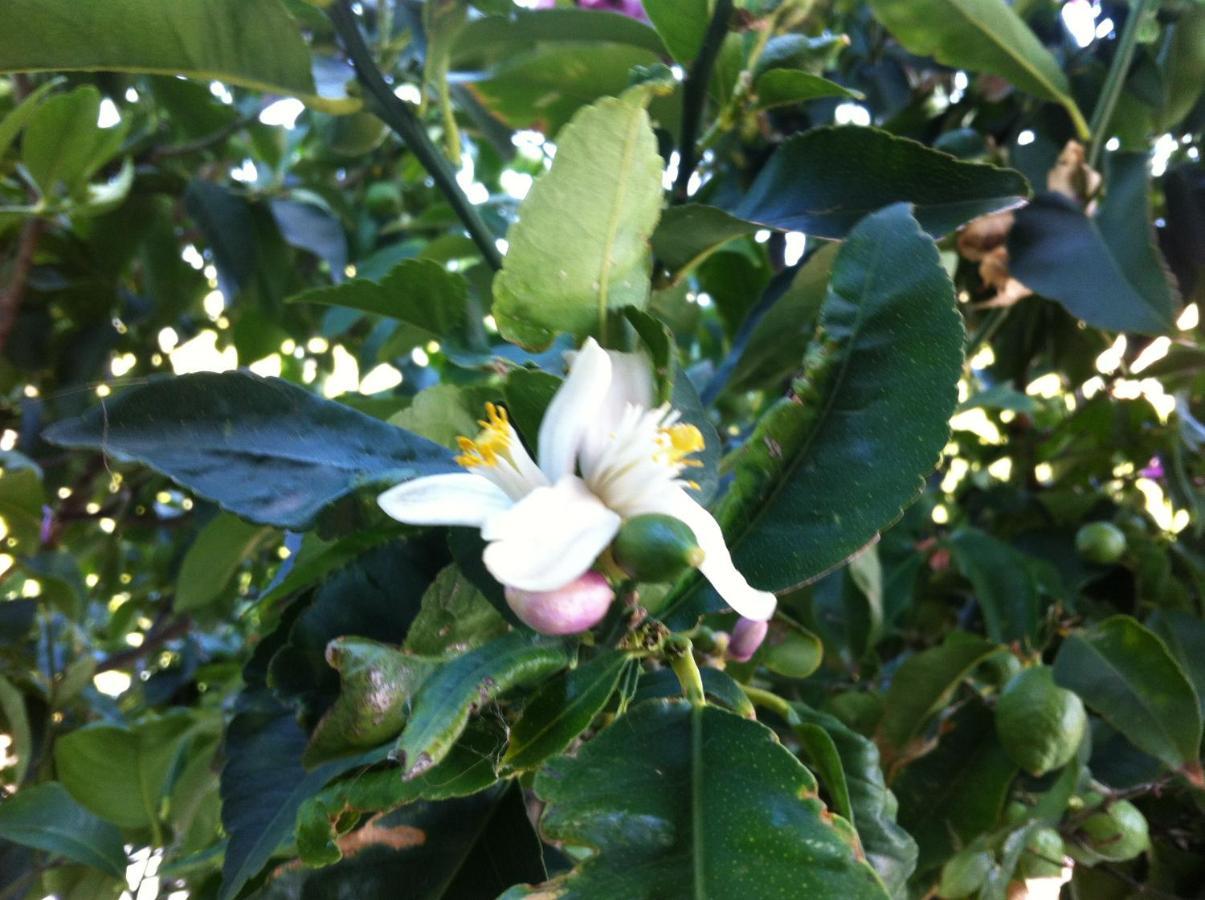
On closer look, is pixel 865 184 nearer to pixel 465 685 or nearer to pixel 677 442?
pixel 677 442

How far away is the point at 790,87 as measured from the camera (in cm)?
52

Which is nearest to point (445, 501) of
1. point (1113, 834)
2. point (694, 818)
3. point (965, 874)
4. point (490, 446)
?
point (490, 446)

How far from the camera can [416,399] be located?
17.6 inches

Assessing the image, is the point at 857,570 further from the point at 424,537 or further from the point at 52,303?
the point at 52,303

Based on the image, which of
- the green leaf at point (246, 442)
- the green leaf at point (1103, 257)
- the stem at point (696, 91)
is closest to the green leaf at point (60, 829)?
the green leaf at point (246, 442)

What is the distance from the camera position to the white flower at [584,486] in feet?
0.99

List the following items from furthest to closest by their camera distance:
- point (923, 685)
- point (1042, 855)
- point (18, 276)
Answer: point (18, 276) < point (923, 685) < point (1042, 855)

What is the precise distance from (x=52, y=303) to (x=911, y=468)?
38.6 inches

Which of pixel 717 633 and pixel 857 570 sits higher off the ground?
pixel 717 633

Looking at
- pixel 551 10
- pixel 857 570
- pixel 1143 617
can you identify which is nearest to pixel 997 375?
pixel 1143 617

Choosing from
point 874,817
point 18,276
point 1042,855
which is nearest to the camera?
point 874,817

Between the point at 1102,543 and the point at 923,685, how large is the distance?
0.84ft

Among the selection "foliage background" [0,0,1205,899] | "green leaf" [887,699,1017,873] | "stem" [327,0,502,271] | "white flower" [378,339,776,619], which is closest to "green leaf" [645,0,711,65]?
"foliage background" [0,0,1205,899]

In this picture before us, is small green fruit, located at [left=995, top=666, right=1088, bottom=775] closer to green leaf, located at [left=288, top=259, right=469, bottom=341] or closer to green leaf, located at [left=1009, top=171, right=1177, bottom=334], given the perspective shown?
green leaf, located at [left=1009, top=171, right=1177, bottom=334]
